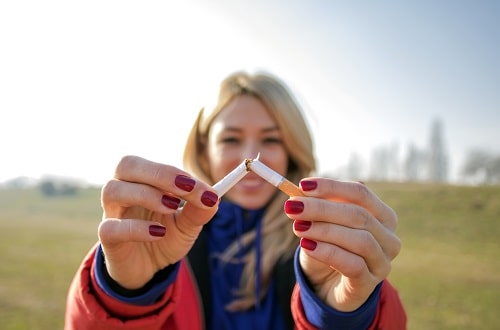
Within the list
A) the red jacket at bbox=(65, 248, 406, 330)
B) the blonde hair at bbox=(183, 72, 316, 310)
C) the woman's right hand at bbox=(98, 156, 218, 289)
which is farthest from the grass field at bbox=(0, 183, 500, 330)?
the woman's right hand at bbox=(98, 156, 218, 289)

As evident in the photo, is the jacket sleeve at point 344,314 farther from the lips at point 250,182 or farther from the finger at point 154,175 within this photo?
Answer: the lips at point 250,182

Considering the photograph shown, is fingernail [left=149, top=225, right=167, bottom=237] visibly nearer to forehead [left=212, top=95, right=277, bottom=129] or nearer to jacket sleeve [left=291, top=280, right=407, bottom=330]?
jacket sleeve [left=291, top=280, right=407, bottom=330]

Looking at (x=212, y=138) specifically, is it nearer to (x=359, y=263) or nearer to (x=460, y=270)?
(x=359, y=263)

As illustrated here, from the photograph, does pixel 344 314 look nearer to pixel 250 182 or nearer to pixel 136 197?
pixel 136 197

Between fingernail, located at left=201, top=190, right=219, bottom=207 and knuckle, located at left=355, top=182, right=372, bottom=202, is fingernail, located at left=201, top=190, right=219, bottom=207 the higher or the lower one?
the lower one

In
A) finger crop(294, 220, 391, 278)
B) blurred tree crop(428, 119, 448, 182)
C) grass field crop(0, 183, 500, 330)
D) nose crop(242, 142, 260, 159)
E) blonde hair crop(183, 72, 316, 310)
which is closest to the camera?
finger crop(294, 220, 391, 278)

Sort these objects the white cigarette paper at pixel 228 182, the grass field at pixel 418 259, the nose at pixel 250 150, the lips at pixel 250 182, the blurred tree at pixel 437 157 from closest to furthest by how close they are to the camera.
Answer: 1. the white cigarette paper at pixel 228 182
2. the nose at pixel 250 150
3. the lips at pixel 250 182
4. the grass field at pixel 418 259
5. the blurred tree at pixel 437 157

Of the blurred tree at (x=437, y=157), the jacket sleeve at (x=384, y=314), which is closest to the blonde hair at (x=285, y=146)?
the jacket sleeve at (x=384, y=314)

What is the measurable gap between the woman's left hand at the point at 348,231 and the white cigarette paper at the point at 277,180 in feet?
0.36

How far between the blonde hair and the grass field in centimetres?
839

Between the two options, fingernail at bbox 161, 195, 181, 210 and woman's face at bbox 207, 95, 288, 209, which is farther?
woman's face at bbox 207, 95, 288, 209

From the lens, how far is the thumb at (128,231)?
1858 millimetres

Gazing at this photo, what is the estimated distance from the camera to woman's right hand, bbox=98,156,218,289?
185 cm

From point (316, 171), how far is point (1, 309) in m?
11.0
